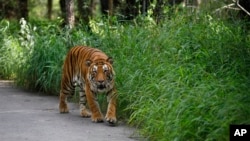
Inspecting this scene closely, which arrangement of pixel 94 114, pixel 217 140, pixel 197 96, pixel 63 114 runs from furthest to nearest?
pixel 63 114
pixel 94 114
pixel 197 96
pixel 217 140

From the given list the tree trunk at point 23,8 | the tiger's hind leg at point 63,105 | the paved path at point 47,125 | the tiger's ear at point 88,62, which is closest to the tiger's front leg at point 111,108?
the paved path at point 47,125

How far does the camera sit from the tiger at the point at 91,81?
805 cm

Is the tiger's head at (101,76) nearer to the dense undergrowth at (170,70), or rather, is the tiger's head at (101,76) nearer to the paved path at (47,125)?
the dense undergrowth at (170,70)

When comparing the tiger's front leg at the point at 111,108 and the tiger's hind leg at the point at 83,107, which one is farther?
the tiger's hind leg at the point at 83,107

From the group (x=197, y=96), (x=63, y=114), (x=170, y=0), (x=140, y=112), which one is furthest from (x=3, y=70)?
(x=197, y=96)

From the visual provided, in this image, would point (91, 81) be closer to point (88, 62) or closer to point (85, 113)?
point (88, 62)

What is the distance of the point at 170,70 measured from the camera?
7793 mm

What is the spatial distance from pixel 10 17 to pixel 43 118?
13357 mm

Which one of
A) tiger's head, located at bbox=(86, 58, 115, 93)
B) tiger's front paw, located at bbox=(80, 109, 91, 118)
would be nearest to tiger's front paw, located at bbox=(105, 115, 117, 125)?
tiger's head, located at bbox=(86, 58, 115, 93)

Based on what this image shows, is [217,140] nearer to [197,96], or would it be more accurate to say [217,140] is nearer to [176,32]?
[197,96]

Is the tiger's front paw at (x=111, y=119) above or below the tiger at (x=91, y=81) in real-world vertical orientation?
below

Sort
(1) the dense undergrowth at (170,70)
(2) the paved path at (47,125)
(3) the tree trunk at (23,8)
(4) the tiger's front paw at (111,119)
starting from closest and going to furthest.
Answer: (1) the dense undergrowth at (170,70)
(2) the paved path at (47,125)
(4) the tiger's front paw at (111,119)
(3) the tree trunk at (23,8)

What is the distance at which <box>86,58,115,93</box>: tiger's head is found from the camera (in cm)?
805

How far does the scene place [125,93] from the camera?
8.32 m
